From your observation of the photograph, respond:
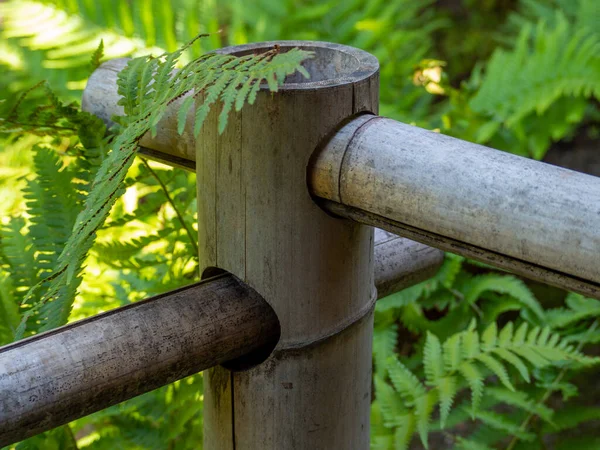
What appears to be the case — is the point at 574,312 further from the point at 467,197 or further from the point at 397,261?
the point at 467,197

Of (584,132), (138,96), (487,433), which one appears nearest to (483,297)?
(487,433)

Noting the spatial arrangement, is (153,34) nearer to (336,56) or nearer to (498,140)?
(498,140)

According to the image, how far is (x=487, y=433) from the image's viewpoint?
184 cm

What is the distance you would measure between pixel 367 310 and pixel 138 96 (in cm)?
36

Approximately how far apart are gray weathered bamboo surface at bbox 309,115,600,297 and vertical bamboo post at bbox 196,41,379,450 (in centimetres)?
3

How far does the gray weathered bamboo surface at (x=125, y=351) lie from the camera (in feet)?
2.22

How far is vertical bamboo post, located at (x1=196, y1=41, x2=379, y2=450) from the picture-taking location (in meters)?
0.77

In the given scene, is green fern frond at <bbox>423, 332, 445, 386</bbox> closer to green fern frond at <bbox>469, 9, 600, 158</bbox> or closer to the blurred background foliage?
the blurred background foliage

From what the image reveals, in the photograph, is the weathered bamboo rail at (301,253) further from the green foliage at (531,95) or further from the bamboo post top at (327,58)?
the green foliage at (531,95)

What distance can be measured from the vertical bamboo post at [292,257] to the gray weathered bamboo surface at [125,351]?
0.04 metres

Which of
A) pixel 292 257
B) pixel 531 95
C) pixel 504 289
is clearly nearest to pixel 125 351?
pixel 292 257

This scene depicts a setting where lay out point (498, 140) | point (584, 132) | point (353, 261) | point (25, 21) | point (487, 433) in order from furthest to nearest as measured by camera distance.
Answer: point (584, 132) → point (498, 140) → point (25, 21) → point (487, 433) → point (353, 261)

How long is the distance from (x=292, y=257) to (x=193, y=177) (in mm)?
964

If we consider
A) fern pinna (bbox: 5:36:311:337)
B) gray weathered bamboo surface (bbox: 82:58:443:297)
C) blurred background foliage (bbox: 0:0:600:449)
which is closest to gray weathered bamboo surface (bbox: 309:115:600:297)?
fern pinna (bbox: 5:36:311:337)
